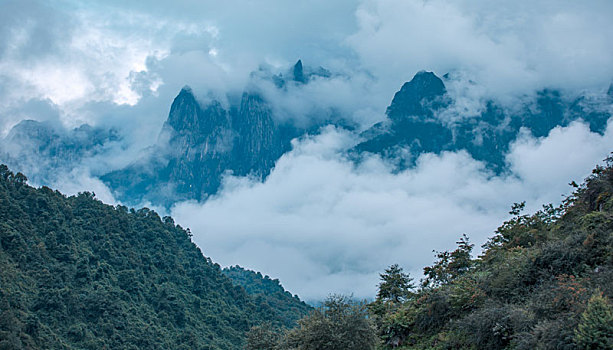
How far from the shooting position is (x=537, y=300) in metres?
16.6

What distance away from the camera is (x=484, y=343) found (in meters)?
17.6

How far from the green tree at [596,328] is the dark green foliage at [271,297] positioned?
78717 millimetres

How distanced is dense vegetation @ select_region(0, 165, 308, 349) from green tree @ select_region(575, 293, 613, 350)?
56835 millimetres

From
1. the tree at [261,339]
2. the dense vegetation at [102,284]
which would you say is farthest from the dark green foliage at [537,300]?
the dense vegetation at [102,284]

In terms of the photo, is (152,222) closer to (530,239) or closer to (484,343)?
(530,239)

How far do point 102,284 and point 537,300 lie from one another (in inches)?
3066

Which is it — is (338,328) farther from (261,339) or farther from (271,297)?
(271,297)

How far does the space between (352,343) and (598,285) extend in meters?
11.4

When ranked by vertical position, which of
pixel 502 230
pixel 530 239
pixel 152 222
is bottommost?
pixel 530 239

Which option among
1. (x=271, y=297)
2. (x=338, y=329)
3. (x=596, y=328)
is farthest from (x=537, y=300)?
(x=271, y=297)

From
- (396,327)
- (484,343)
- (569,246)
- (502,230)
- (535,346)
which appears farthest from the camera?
(502,230)

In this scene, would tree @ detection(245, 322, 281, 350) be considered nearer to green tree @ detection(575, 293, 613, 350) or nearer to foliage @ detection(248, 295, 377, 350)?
foliage @ detection(248, 295, 377, 350)

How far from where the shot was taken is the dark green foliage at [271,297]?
373ft

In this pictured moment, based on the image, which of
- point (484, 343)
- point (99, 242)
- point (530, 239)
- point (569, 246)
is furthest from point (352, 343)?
point (99, 242)
